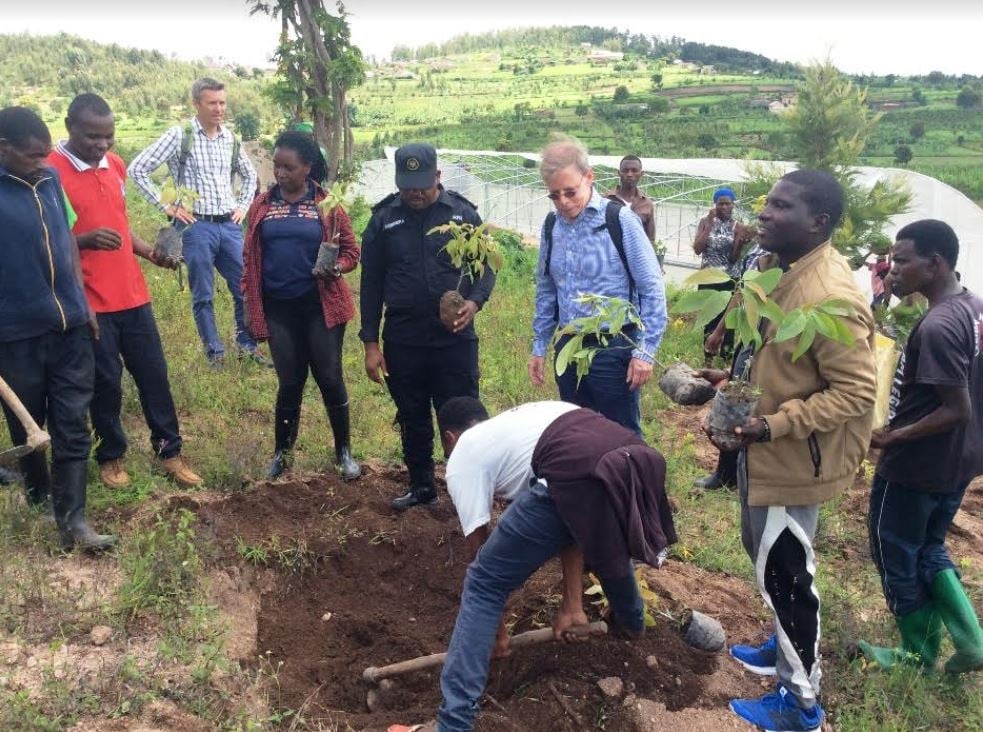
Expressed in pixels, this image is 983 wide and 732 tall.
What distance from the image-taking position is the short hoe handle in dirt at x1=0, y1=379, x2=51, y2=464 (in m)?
3.10

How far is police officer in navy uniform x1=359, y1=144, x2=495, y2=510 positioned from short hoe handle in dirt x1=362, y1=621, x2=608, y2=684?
55.9 inches

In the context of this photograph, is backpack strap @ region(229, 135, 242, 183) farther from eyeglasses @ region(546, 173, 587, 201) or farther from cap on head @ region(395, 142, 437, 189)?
eyeglasses @ region(546, 173, 587, 201)

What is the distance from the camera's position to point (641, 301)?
12.6 ft

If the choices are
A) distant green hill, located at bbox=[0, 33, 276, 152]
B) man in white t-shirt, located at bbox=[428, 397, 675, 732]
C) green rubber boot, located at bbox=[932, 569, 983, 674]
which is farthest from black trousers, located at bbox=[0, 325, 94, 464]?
distant green hill, located at bbox=[0, 33, 276, 152]

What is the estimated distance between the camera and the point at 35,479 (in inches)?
157

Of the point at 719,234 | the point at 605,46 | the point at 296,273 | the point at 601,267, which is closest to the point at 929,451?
the point at 601,267

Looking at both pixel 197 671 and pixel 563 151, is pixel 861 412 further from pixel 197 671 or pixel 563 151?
pixel 197 671

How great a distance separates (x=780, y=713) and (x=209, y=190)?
500cm

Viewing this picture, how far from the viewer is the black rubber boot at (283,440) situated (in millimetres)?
4617

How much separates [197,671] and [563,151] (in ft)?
8.63

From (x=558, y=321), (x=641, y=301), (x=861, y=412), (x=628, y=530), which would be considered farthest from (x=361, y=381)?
(x=861, y=412)

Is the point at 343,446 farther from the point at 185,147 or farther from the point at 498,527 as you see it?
the point at 185,147

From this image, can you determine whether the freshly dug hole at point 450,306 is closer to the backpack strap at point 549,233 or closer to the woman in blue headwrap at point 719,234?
the backpack strap at point 549,233

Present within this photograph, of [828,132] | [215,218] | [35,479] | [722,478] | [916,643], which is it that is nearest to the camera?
[916,643]
